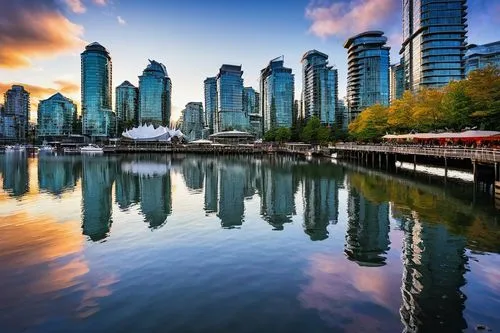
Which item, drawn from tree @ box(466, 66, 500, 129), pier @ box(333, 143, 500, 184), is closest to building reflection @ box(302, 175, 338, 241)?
pier @ box(333, 143, 500, 184)

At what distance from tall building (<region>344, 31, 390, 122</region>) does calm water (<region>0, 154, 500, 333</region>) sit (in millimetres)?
146681

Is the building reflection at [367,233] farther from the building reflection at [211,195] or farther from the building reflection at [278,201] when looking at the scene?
the building reflection at [211,195]

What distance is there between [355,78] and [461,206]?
154653mm

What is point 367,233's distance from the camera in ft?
69.8

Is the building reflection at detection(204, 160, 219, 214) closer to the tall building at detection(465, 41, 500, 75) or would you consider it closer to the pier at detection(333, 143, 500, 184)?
the pier at detection(333, 143, 500, 184)

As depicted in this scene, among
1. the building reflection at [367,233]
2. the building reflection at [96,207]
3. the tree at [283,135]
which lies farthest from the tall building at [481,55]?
the building reflection at [96,207]

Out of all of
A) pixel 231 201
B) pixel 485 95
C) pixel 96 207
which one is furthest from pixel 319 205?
pixel 485 95

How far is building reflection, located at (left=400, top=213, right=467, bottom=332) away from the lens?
10648 millimetres

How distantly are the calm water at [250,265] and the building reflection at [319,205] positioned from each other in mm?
182

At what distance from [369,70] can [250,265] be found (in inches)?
6703

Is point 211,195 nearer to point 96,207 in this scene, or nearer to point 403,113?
point 96,207

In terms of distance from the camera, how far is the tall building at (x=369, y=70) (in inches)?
6619

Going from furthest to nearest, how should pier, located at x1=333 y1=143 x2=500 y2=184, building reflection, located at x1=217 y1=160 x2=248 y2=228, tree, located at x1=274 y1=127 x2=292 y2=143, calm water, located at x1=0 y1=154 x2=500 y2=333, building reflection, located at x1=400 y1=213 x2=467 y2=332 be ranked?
tree, located at x1=274 y1=127 x2=292 y2=143 → pier, located at x1=333 y1=143 x2=500 y2=184 → building reflection, located at x1=217 y1=160 x2=248 y2=228 → calm water, located at x1=0 y1=154 x2=500 y2=333 → building reflection, located at x1=400 y1=213 x2=467 y2=332

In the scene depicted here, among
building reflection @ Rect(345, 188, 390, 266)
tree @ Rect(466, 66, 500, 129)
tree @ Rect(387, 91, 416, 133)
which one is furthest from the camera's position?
tree @ Rect(387, 91, 416, 133)
